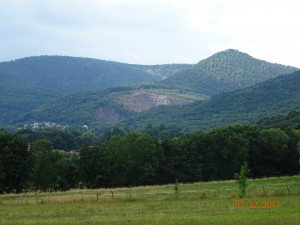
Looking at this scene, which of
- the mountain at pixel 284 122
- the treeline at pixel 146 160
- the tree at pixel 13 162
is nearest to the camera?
the tree at pixel 13 162

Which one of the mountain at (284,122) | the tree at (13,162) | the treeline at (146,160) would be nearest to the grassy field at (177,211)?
the tree at (13,162)

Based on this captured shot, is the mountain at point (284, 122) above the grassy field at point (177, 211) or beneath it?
beneath

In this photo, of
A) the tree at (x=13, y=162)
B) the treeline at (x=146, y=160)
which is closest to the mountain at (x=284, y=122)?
the treeline at (x=146, y=160)

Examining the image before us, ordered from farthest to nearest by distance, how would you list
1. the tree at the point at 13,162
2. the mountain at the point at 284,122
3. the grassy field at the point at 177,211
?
the mountain at the point at 284,122, the tree at the point at 13,162, the grassy field at the point at 177,211

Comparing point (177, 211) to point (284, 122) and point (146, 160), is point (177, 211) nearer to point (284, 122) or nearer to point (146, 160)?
point (146, 160)

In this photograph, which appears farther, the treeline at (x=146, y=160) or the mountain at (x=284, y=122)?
the mountain at (x=284, y=122)

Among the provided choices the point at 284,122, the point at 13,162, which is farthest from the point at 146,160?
the point at 284,122

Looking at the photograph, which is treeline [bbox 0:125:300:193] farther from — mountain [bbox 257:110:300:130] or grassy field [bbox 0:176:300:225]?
mountain [bbox 257:110:300:130]

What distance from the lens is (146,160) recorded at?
93.0 m

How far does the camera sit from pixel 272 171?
9931 cm

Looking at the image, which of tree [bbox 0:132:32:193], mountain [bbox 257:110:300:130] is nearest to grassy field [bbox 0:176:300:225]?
tree [bbox 0:132:32:193]

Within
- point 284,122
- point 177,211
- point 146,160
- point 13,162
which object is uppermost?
point 177,211

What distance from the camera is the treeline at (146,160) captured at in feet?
261

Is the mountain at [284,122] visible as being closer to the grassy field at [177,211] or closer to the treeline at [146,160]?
the treeline at [146,160]
